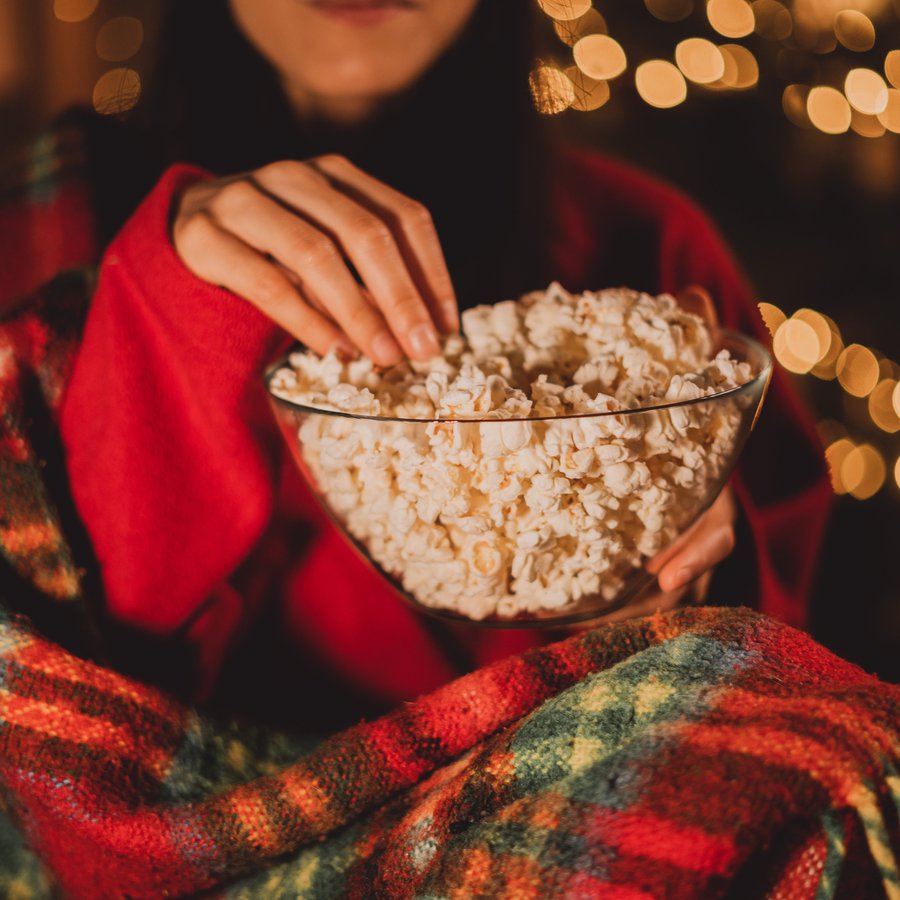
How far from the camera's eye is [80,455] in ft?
1.93

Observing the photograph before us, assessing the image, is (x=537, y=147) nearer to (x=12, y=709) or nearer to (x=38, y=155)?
(x=38, y=155)

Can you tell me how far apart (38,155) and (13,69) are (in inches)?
15.3

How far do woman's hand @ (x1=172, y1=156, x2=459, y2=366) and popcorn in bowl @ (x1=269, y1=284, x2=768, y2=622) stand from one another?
20 mm

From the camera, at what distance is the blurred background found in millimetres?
1136

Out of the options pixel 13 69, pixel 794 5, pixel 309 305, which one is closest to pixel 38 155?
pixel 13 69

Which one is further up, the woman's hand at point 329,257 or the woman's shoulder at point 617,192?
the woman's hand at point 329,257

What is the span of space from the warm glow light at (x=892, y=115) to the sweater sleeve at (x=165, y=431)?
3.78 feet

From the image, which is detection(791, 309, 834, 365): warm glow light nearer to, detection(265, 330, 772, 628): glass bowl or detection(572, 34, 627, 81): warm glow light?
detection(572, 34, 627, 81): warm glow light

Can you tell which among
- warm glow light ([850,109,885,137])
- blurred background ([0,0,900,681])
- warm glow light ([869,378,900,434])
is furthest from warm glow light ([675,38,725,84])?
warm glow light ([869,378,900,434])

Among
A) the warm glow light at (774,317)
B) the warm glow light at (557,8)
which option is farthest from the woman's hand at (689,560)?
the warm glow light at (774,317)

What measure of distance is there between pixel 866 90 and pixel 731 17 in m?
0.24

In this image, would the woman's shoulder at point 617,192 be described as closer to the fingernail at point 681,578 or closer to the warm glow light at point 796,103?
the warm glow light at point 796,103

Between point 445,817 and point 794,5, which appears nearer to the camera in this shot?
point 445,817

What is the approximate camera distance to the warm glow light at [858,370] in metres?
1.48
